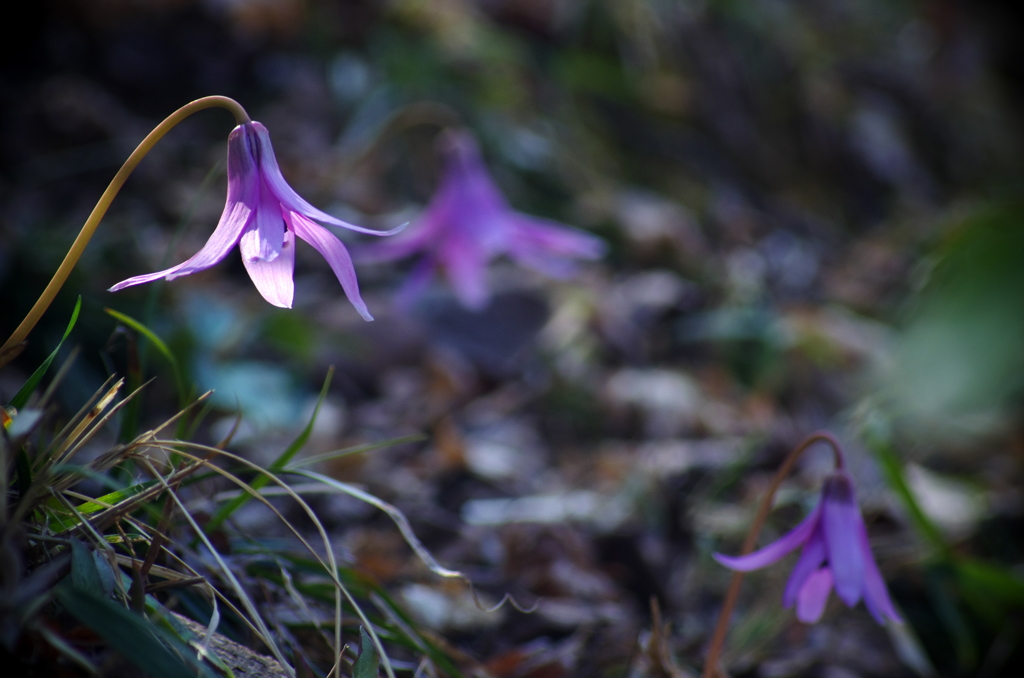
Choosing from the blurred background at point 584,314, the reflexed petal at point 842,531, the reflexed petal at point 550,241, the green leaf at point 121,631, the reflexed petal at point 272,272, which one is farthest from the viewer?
the reflexed petal at point 550,241

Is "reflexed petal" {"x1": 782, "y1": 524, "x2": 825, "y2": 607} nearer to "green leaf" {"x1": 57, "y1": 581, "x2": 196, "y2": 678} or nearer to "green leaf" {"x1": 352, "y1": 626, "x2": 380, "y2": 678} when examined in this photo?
"green leaf" {"x1": 352, "y1": 626, "x2": 380, "y2": 678}

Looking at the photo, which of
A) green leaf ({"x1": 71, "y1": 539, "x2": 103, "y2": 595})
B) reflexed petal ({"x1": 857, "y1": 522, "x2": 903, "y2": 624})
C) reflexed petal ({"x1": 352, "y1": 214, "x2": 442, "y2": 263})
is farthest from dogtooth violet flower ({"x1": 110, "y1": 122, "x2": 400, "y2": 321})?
reflexed petal ({"x1": 352, "y1": 214, "x2": 442, "y2": 263})

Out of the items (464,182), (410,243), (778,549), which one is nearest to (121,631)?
(778,549)

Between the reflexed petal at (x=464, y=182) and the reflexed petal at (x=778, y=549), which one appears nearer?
the reflexed petal at (x=778, y=549)

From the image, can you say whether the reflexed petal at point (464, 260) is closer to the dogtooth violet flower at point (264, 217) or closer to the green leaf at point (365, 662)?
the dogtooth violet flower at point (264, 217)

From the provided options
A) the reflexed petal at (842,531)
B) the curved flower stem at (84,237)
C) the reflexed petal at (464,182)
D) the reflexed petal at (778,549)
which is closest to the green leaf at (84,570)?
the curved flower stem at (84,237)
